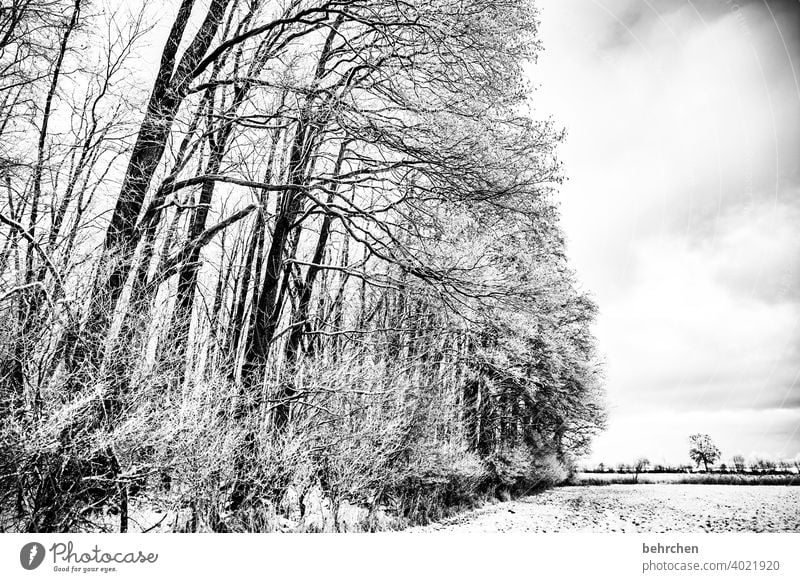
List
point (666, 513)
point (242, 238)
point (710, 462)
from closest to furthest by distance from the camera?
point (666, 513)
point (710, 462)
point (242, 238)

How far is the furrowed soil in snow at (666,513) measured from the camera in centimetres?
469

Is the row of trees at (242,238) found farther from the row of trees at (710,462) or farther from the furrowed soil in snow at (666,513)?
the row of trees at (710,462)

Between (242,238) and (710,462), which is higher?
(242,238)

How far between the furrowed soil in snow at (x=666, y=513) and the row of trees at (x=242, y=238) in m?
1.79

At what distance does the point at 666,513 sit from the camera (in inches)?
212

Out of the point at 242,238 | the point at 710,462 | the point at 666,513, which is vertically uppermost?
the point at 242,238

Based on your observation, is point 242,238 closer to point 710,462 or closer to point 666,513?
point 666,513

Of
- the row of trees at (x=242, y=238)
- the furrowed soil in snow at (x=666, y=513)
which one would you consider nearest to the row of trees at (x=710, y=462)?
the furrowed soil in snow at (x=666, y=513)

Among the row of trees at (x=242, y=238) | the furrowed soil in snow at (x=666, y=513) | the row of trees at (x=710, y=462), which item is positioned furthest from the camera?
the row of trees at (x=710, y=462)

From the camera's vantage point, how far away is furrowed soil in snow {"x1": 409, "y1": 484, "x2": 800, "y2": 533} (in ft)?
15.4

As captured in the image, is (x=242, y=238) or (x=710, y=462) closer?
(x=710, y=462)

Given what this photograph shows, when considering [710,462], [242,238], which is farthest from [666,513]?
[242,238]

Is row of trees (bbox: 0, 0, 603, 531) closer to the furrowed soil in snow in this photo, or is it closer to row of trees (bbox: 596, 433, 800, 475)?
the furrowed soil in snow

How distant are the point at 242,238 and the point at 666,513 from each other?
6.21m
